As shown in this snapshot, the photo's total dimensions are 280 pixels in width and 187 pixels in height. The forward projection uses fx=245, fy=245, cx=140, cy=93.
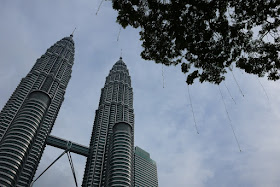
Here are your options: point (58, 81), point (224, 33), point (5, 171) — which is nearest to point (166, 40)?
point (224, 33)

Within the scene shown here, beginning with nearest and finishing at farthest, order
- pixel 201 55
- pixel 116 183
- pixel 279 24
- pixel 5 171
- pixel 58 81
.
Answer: pixel 279 24 < pixel 201 55 < pixel 5 171 < pixel 116 183 < pixel 58 81

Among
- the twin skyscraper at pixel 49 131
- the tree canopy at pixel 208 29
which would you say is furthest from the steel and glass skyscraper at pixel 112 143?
the tree canopy at pixel 208 29

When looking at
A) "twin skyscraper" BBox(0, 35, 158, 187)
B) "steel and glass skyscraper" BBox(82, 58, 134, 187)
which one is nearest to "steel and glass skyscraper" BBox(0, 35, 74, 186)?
"twin skyscraper" BBox(0, 35, 158, 187)

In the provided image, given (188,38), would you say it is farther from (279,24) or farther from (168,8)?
(279,24)

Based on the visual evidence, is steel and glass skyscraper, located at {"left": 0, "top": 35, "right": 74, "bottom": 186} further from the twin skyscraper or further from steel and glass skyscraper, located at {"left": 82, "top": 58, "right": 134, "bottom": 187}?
steel and glass skyscraper, located at {"left": 82, "top": 58, "right": 134, "bottom": 187}

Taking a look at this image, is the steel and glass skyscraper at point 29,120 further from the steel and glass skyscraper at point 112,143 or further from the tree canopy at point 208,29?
the tree canopy at point 208,29

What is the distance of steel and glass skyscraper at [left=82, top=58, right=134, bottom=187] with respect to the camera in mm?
120756

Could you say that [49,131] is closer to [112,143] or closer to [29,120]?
[29,120]

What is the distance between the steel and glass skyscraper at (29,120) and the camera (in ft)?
337

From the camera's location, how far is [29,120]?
119688mm

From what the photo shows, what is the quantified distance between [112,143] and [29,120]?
148 feet

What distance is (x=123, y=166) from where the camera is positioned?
396 ft

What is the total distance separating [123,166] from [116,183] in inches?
371

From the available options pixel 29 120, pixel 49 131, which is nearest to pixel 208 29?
pixel 29 120
